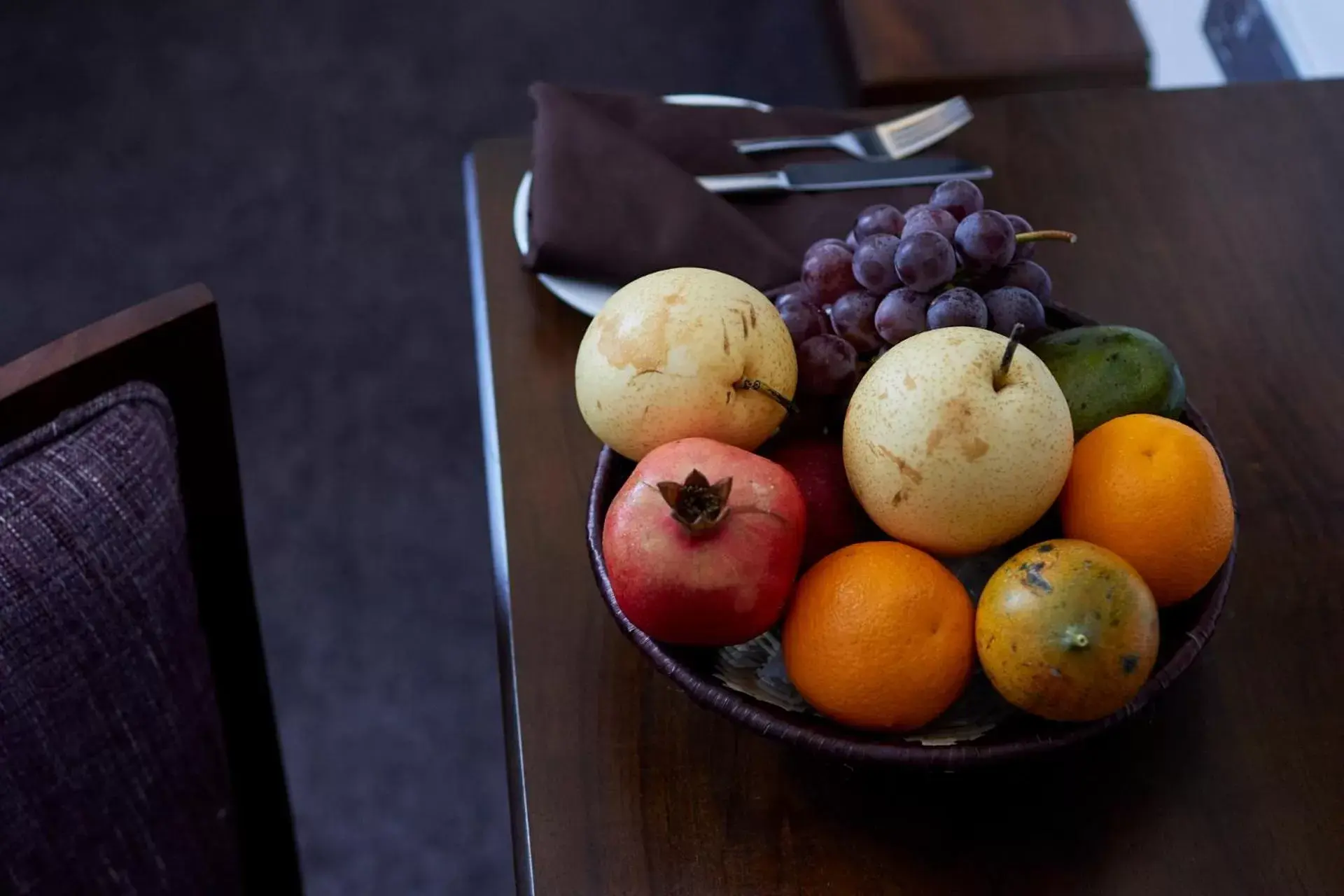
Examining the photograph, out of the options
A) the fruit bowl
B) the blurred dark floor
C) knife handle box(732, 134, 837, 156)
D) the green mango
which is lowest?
the blurred dark floor

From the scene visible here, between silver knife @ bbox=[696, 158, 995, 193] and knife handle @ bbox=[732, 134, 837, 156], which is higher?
→ knife handle @ bbox=[732, 134, 837, 156]

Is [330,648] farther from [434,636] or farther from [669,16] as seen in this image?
[669,16]

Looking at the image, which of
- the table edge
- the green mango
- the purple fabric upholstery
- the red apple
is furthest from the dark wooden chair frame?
the green mango

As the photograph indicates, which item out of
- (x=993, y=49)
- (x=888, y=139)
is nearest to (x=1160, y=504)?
(x=888, y=139)

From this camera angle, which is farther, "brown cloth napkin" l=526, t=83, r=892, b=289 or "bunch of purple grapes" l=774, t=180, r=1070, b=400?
"brown cloth napkin" l=526, t=83, r=892, b=289

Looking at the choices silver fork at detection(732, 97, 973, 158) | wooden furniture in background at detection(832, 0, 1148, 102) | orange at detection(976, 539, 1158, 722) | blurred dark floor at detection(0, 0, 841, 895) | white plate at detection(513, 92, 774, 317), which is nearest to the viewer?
orange at detection(976, 539, 1158, 722)

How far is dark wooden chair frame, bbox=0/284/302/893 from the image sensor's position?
0.48m

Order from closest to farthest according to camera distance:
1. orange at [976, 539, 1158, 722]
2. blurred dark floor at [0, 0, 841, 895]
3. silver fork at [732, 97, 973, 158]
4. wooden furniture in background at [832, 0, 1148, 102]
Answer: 1. orange at [976, 539, 1158, 722]
2. silver fork at [732, 97, 973, 158]
3. wooden furniture in background at [832, 0, 1148, 102]
4. blurred dark floor at [0, 0, 841, 895]

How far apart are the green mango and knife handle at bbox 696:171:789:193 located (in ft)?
0.92

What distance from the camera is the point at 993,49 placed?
3.56ft

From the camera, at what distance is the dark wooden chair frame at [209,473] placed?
48 centimetres

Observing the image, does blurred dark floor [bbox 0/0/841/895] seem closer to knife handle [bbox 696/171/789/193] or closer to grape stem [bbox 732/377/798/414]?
knife handle [bbox 696/171/789/193]

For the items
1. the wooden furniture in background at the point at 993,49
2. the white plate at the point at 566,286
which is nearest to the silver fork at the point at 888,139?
the white plate at the point at 566,286

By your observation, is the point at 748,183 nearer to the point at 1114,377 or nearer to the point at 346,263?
the point at 1114,377
